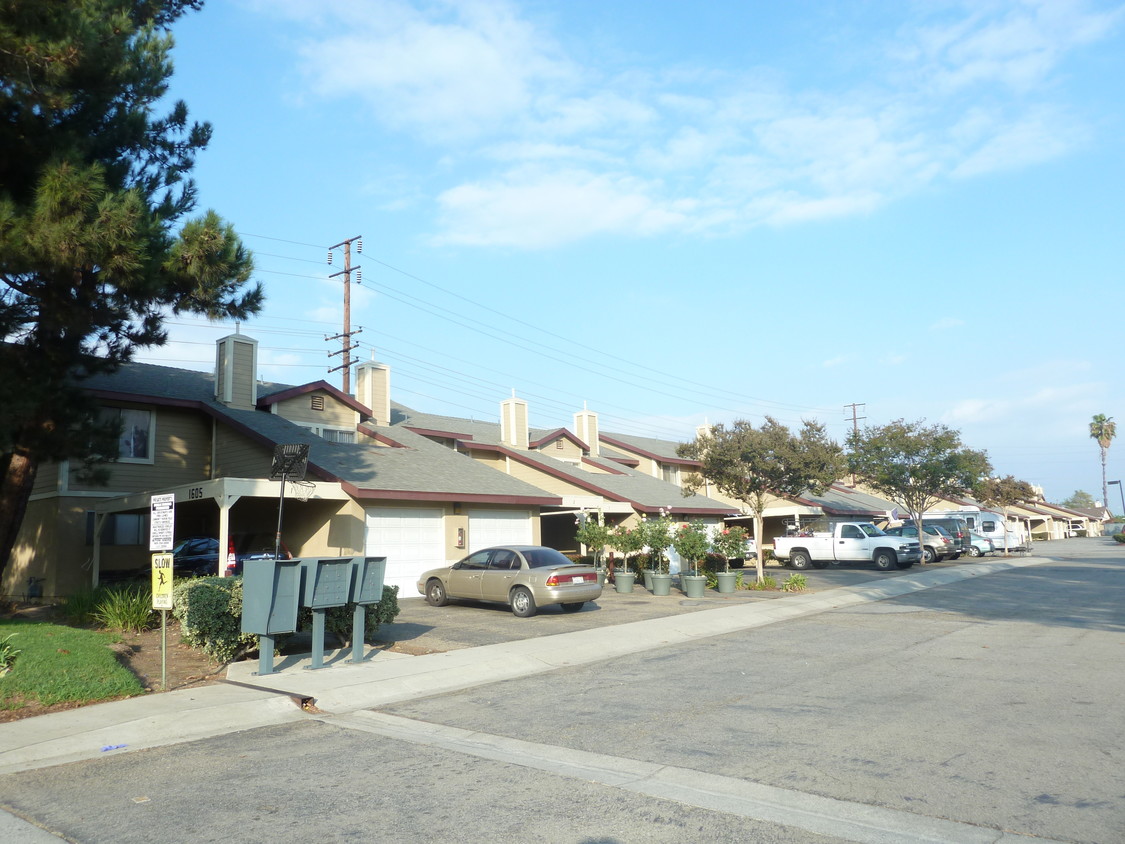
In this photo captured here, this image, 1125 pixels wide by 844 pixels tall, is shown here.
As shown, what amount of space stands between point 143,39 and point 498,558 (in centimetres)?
1149

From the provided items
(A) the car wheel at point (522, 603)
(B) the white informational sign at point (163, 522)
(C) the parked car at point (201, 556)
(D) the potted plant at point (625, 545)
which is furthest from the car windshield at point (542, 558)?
(B) the white informational sign at point (163, 522)

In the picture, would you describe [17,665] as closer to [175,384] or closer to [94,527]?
[94,527]

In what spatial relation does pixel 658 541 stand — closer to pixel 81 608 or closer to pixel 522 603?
pixel 522 603

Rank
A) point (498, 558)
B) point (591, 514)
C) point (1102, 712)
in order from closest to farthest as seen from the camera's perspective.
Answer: point (1102, 712), point (498, 558), point (591, 514)

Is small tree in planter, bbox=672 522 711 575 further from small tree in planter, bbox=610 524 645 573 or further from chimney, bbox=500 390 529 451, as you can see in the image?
chimney, bbox=500 390 529 451

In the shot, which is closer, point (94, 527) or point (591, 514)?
point (94, 527)

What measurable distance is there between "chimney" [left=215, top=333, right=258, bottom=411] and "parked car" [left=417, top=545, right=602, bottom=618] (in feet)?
28.8

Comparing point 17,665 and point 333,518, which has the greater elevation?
point 333,518

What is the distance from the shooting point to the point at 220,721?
29.9 feet

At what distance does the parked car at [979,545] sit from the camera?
1705 inches

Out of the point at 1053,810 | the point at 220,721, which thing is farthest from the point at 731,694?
the point at 220,721

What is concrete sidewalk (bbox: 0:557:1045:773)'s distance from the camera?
27.5 ft

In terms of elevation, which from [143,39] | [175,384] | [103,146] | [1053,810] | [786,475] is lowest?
[1053,810]

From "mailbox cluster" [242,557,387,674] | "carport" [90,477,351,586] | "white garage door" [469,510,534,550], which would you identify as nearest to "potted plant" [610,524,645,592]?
"white garage door" [469,510,534,550]
